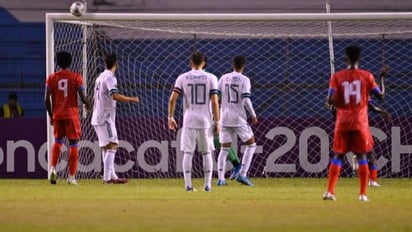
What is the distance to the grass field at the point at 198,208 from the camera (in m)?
10.8

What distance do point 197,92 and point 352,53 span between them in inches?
113

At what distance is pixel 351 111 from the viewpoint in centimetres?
1459

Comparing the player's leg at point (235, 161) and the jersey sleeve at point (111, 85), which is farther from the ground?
the jersey sleeve at point (111, 85)

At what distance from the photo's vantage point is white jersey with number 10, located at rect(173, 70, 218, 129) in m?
16.4

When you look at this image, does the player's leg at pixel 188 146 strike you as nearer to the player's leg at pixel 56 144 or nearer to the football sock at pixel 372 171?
the player's leg at pixel 56 144

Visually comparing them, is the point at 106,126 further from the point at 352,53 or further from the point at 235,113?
the point at 352,53

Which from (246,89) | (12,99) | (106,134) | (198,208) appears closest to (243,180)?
(246,89)

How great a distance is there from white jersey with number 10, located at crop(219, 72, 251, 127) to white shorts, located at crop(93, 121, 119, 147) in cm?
181

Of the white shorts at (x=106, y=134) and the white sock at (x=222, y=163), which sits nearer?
the white sock at (x=222, y=163)

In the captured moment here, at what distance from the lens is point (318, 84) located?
78.1 ft

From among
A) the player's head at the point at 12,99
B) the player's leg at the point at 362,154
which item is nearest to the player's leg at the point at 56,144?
the player's head at the point at 12,99

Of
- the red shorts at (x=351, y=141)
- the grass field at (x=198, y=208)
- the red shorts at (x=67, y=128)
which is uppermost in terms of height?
the red shorts at (x=67, y=128)

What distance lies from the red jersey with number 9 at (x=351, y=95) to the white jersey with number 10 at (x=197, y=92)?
2.43 meters

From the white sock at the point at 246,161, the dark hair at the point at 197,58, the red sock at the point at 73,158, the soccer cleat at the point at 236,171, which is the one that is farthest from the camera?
the soccer cleat at the point at 236,171
